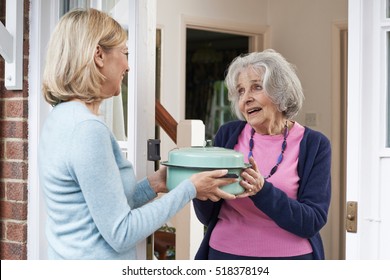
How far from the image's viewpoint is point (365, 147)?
1.81 meters

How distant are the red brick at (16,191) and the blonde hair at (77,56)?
108 cm

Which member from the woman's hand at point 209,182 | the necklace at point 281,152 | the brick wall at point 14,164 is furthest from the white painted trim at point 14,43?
the woman's hand at point 209,182

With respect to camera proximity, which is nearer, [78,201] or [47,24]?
[78,201]

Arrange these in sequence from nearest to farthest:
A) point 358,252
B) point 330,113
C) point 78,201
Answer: point 78,201, point 358,252, point 330,113

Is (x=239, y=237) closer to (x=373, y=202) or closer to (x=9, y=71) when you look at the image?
(x=373, y=202)

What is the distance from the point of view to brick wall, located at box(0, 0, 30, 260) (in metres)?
2.49

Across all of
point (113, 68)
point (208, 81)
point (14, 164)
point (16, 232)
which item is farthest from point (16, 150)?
point (208, 81)

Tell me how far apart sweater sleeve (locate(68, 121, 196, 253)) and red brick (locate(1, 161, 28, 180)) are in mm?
1138

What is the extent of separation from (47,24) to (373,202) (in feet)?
4.83

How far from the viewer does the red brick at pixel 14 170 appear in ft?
8.21
